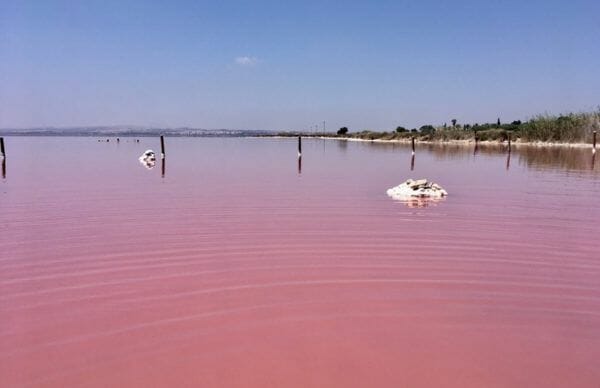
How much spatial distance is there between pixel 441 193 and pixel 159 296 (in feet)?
36.9

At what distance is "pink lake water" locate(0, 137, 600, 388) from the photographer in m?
4.21

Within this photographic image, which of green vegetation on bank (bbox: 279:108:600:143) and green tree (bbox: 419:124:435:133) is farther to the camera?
green tree (bbox: 419:124:435:133)

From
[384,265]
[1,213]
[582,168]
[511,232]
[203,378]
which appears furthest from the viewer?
[582,168]

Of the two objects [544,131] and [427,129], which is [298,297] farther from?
[427,129]

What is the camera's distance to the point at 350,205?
13.4 m

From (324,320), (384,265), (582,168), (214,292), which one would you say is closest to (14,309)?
(214,292)

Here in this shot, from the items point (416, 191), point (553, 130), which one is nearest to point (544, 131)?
point (553, 130)

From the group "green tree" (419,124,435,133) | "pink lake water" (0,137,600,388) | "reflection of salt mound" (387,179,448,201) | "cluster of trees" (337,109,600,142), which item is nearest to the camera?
"pink lake water" (0,137,600,388)

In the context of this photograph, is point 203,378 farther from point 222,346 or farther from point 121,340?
point 121,340

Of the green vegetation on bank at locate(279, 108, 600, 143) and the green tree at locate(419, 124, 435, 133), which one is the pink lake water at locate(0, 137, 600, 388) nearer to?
the green vegetation on bank at locate(279, 108, 600, 143)

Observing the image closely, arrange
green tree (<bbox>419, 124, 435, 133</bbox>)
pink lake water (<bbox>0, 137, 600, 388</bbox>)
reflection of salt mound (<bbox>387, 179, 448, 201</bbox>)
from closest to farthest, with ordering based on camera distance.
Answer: pink lake water (<bbox>0, 137, 600, 388</bbox>) < reflection of salt mound (<bbox>387, 179, 448, 201</bbox>) < green tree (<bbox>419, 124, 435, 133</bbox>)

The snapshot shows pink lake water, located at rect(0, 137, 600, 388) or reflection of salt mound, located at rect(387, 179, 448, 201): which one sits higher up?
reflection of salt mound, located at rect(387, 179, 448, 201)

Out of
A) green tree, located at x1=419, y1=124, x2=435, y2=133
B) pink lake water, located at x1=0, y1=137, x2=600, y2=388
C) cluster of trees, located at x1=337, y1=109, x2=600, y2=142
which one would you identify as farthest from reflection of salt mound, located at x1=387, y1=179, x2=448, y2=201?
green tree, located at x1=419, y1=124, x2=435, y2=133

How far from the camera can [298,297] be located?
19.6ft
